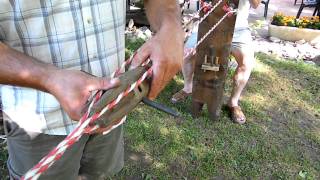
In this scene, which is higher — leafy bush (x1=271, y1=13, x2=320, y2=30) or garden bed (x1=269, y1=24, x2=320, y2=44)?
leafy bush (x1=271, y1=13, x2=320, y2=30)

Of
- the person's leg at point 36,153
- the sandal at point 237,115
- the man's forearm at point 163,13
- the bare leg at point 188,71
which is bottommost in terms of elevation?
the sandal at point 237,115

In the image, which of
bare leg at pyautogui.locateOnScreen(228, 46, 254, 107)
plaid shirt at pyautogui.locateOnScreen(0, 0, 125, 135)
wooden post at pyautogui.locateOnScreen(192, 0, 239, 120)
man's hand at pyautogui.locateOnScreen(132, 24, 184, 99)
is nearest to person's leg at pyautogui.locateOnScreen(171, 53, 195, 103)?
wooden post at pyautogui.locateOnScreen(192, 0, 239, 120)

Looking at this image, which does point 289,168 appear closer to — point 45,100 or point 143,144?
point 143,144

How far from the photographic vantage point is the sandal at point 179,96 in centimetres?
355

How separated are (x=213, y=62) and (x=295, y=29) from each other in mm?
3630

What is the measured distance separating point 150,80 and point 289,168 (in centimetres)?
213

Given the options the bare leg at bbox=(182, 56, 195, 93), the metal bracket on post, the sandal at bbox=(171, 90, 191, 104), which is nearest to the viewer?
the metal bracket on post

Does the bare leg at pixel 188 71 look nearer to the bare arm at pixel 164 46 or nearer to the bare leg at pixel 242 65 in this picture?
the bare leg at pixel 242 65

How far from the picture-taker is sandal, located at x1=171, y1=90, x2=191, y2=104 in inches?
140

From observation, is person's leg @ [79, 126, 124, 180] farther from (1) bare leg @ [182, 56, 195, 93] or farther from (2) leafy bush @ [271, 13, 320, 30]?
(2) leafy bush @ [271, 13, 320, 30]

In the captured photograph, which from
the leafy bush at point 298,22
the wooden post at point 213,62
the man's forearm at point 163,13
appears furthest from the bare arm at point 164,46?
the leafy bush at point 298,22

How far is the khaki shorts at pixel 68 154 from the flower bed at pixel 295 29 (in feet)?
16.5

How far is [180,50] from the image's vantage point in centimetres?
117

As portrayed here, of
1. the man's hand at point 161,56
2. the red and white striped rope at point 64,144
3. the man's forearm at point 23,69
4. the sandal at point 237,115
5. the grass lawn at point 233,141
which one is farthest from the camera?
the sandal at point 237,115
